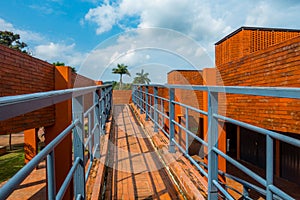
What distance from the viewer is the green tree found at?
816 inches

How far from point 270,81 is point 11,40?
22.6 metres

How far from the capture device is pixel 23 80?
12.9 feet

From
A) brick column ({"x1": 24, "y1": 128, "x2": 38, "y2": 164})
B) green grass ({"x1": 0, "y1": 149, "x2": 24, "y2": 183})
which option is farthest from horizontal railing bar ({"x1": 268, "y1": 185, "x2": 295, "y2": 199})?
Result: green grass ({"x1": 0, "y1": 149, "x2": 24, "y2": 183})

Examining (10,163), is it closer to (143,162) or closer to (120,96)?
(120,96)

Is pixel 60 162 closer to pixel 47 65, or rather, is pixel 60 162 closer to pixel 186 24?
pixel 47 65

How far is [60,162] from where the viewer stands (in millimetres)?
4547

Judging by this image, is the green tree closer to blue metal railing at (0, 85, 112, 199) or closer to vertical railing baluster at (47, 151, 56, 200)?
blue metal railing at (0, 85, 112, 199)

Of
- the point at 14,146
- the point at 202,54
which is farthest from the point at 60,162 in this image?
the point at 14,146

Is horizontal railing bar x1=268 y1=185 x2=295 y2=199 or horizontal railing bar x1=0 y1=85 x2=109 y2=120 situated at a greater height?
horizontal railing bar x1=0 y1=85 x2=109 y2=120

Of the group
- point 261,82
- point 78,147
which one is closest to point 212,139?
point 78,147

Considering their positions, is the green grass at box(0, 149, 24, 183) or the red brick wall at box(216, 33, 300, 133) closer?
the red brick wall at box(216, 33, 300, 133)

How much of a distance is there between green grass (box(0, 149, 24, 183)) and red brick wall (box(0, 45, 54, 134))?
5992mm

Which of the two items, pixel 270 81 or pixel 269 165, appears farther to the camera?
pixel 270 81

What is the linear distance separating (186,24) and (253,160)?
5974 mm
